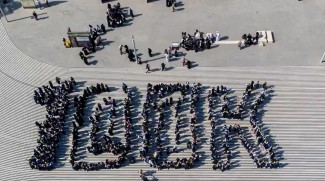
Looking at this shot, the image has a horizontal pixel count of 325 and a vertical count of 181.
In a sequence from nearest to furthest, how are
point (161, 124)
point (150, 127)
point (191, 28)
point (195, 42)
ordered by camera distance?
point (161, 124)
point (150, 127)
point (195, 42)
point (191, 28)

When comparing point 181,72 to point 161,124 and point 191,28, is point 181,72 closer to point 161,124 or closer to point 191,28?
point 191,28

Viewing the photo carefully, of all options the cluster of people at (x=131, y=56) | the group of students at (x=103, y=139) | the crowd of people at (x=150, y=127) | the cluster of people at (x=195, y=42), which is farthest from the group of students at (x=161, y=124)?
the cluster of people at (x=195, y=42)

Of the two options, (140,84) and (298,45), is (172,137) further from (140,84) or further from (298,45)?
(298,45)

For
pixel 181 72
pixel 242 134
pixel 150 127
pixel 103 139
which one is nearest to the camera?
pixel 242 134

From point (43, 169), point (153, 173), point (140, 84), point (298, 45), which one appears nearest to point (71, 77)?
point (140, 84)

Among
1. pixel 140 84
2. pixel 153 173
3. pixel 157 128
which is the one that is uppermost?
pixel 140 84

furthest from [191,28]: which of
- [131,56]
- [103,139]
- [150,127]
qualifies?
[103,139]
